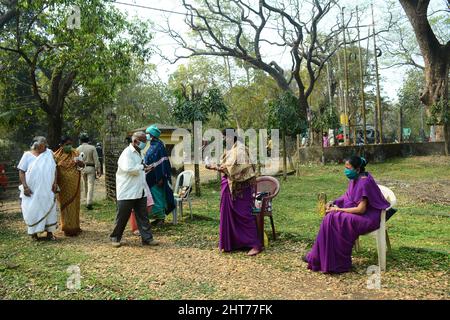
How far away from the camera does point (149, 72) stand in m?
32.0

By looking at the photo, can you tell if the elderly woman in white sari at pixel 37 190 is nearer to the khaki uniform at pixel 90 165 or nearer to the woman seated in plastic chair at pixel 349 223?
the khaki uniform at pixel 90 165

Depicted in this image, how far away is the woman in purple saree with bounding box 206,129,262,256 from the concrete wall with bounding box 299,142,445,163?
1314 cm

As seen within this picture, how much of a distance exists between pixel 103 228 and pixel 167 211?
4.18 ft

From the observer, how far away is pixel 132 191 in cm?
628

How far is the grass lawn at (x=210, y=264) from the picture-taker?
4.40 meters

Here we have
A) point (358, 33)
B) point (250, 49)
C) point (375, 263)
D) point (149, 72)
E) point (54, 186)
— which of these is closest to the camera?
point (375, 263)

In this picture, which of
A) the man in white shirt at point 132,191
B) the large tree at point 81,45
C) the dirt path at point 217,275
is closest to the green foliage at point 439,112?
the large tree at point 81,45

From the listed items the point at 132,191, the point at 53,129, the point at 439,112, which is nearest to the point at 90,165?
the point at 53,129

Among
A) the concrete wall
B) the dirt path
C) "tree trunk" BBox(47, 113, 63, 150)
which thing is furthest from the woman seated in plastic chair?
the concrete wall

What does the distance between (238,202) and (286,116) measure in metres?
9.07

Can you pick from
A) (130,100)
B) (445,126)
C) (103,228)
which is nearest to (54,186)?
(103,228)

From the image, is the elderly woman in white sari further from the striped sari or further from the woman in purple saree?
the woman in purple saree

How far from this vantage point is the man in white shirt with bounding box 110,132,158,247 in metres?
6.28

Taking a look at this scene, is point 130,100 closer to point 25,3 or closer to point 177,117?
point 177,117
